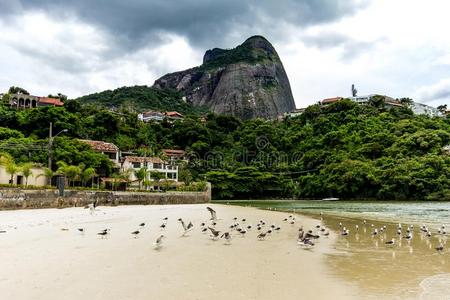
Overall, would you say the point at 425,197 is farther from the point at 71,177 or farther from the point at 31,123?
the point at 31,123

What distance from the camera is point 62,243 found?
37.7 feet

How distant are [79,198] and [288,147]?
7757cm

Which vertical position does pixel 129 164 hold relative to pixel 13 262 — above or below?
above

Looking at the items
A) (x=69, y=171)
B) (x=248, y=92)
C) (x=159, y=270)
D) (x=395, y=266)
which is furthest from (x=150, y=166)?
(x=248, y=92)

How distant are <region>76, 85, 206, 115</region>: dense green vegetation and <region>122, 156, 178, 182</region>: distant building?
70.4 metres

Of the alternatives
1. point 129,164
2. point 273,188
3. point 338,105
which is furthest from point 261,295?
point 338,105

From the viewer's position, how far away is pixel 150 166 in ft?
238

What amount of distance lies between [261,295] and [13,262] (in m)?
5.39

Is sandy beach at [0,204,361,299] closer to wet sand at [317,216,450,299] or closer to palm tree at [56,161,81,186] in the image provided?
wet sand at [317,216,450,299]

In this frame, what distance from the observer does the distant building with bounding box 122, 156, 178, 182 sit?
228ft

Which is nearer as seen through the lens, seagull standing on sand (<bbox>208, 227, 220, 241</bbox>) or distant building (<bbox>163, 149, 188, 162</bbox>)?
seagull standing on sand (<bbox>208, 227, 220, 241</bbox>)

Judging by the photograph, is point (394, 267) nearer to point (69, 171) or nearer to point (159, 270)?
point (159, 270)

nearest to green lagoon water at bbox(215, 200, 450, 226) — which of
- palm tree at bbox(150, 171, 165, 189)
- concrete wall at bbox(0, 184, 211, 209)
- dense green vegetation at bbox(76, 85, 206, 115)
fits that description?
concrete wall at bbox(0, 184, 211, 209)

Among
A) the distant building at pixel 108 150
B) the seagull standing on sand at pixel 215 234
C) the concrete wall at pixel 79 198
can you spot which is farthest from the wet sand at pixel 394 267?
the distant building at pixel 108 150
